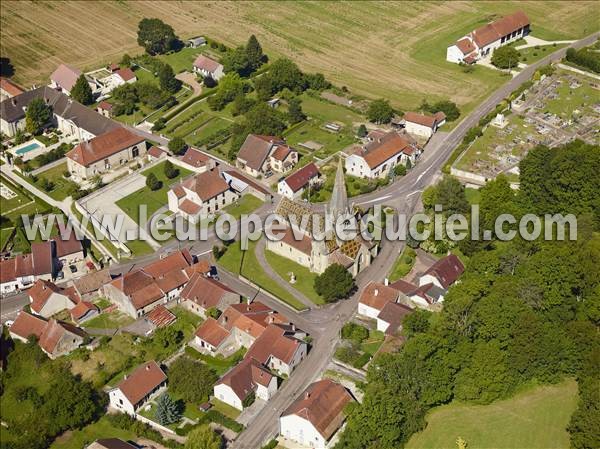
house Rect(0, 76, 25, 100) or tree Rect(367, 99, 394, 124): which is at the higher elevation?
tree Rect(367, 99, 394, 124)

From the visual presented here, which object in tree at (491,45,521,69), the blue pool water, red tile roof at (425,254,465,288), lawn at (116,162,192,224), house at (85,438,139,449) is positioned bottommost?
the blue pool water

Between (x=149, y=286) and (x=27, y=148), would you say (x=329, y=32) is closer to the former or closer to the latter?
(x=27, y=148)

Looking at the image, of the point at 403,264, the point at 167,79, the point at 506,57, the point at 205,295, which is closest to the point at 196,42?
the point at 167,79

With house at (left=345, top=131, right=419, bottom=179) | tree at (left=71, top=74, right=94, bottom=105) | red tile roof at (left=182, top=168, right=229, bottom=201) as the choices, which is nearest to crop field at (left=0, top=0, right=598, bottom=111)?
tree at (left=71, top=74, right=94, bottom=105)

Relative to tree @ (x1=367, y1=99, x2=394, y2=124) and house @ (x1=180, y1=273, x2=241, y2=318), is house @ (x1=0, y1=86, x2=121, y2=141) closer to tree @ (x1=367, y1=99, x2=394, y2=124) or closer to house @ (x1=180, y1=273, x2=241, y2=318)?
tree @ (x1=367, y1=99, x2=394, y2=124)

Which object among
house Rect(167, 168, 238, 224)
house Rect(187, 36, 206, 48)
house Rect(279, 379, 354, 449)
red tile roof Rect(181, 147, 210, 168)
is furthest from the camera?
house Rect(187, 36, 206, 48)

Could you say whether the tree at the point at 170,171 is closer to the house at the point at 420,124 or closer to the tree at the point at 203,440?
the house at the point at 420,124

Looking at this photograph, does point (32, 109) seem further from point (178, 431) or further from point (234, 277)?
point (178, 431)
